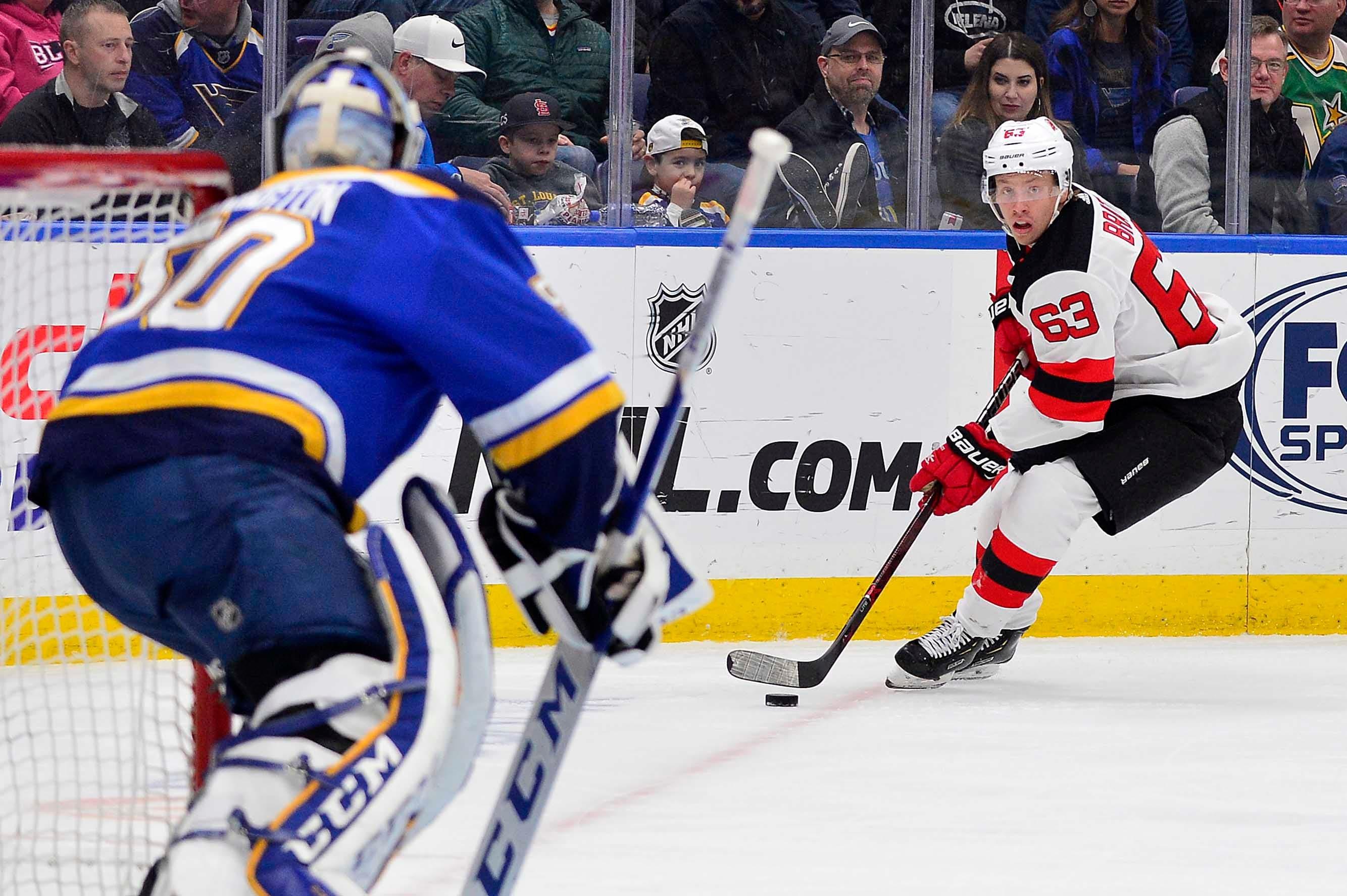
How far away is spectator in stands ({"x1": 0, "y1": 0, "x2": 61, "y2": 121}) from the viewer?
12.7ft

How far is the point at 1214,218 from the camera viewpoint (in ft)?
14.9

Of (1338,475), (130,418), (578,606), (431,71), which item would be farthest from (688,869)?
(1338,475)

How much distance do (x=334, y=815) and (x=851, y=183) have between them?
3.29 meters

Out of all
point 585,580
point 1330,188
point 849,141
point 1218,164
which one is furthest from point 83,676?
point 1330,188

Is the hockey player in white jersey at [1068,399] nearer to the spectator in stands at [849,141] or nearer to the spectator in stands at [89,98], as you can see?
the spectator in stands at [849,141]

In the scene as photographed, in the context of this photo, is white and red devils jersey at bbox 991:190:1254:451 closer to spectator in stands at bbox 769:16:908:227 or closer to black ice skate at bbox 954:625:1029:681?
black ice skate at bbox 954:625:1029:681

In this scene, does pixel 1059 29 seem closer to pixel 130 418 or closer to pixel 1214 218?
pixel 1214 218

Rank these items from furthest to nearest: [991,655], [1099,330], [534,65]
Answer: [534,65] < [991,655] < [1099,330]

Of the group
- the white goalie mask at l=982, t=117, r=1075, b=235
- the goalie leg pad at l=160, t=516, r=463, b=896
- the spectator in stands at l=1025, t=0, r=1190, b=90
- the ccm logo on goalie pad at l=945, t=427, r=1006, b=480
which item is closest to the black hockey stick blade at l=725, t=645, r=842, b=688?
the ccm logo on goalie pad at l=945, t=427, r=1006, b=480

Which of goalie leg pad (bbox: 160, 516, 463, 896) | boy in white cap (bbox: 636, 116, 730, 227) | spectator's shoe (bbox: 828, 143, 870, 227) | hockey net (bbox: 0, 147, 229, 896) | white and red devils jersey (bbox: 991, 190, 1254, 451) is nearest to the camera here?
goalie leg pad (bbox: 160, 516, 463, 896)

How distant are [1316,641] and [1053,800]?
6.10 ft

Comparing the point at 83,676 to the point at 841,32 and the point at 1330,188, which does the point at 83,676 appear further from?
the point at 1330,188

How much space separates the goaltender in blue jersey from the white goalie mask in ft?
7.80

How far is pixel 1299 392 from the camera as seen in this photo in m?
4.38
